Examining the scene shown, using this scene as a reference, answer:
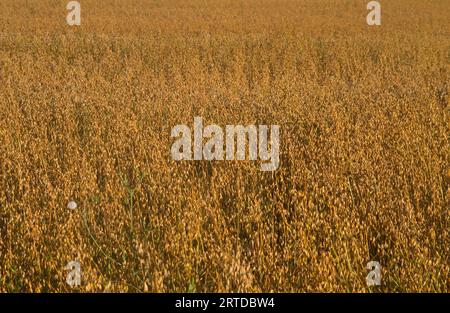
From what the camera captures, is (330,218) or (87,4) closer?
(330,218)

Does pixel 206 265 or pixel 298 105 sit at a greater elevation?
pixel 298 105

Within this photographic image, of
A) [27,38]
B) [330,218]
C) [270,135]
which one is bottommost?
[330,218]

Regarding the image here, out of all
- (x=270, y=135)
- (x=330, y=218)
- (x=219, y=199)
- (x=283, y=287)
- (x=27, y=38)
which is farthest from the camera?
(x=27, y=38)

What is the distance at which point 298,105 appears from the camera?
527 cm

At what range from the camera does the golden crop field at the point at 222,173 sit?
2.61m

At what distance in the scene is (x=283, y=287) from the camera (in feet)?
8.10

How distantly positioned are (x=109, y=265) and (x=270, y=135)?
2.12 m

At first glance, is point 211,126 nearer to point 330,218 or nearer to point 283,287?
point 330,218

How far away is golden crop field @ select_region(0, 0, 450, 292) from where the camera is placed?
2605 mm

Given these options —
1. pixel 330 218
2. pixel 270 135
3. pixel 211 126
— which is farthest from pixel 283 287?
pixel 211 126

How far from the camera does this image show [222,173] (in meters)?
3.68
